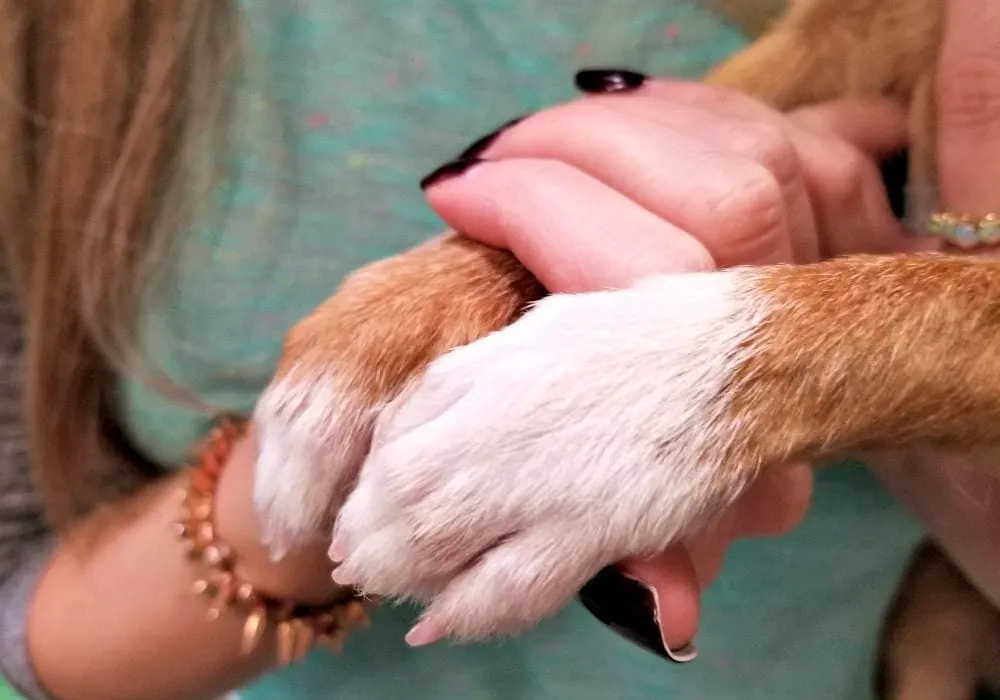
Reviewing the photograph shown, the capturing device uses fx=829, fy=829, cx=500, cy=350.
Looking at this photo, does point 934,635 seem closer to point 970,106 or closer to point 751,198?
point 970,106

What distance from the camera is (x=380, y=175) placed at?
735mm

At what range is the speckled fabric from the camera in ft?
2.36

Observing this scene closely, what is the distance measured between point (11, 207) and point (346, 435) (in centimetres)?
45

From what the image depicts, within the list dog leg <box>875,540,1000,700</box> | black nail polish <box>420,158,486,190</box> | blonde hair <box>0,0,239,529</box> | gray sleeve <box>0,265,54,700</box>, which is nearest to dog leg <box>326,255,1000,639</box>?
black nail polish <box>420,158,486,190</box>

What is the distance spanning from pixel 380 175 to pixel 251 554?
34 centimetres

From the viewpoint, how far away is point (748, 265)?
45 centimetres

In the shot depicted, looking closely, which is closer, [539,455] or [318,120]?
[539,455]

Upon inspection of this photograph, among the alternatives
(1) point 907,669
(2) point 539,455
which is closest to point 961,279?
(2) point 539,455

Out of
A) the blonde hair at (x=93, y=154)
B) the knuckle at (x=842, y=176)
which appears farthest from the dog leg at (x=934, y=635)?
the blonde hair at (x=93, y=154)

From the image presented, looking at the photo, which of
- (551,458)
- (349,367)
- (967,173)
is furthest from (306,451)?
(967,173)

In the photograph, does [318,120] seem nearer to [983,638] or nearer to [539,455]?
[539,455]

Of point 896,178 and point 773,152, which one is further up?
point 773,152

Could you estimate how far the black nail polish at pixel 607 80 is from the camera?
57 centimetres

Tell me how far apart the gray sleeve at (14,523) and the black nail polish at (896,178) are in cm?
82
